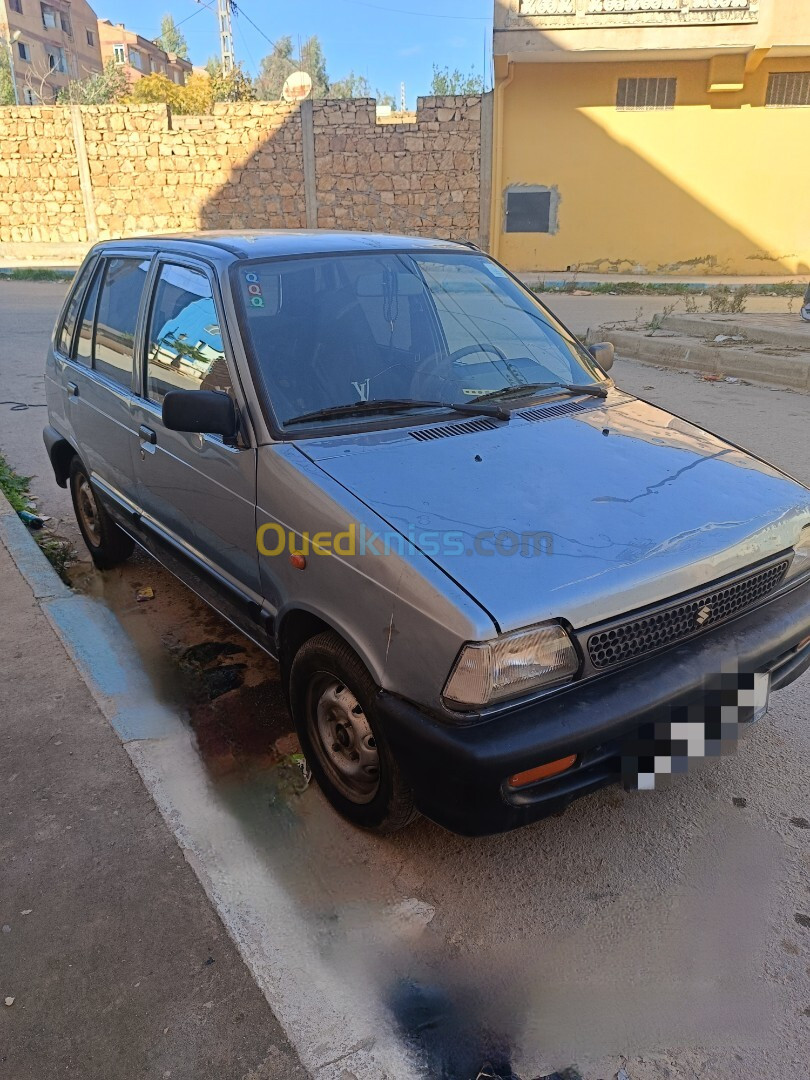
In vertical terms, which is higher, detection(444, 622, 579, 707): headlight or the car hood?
the car hood

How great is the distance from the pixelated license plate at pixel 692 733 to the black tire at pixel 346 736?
0.67 metres

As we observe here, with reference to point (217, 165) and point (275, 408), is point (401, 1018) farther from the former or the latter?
point (217, 165)

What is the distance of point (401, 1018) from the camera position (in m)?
2.05

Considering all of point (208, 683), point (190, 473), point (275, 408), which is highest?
point (275, 408)

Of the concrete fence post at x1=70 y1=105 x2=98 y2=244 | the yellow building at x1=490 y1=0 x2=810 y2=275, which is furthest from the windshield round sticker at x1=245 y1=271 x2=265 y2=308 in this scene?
the concrete fence post at x1=70 y1=105 x2=98 y2=244

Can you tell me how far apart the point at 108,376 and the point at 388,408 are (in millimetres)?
1785

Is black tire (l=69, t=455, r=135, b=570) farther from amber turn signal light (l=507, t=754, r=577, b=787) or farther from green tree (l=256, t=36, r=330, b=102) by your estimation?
green tree (l=256, t=36, r=330, b=102)

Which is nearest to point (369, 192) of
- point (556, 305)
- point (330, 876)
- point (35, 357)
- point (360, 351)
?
point (556, 305)

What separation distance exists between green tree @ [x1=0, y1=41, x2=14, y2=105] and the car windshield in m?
49.3

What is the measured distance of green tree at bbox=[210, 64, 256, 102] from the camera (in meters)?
34.2

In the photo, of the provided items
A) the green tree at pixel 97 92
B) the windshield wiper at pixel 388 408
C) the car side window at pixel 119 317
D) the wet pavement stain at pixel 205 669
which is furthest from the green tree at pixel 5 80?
the windshield wiper at pixel 388 408

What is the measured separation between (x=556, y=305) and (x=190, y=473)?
1375 centimetres

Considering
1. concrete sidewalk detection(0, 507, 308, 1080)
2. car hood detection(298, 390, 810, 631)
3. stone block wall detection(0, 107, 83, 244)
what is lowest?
concrete sidewalk detection(0, 507, 308, 1080)

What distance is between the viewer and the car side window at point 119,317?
3.70 meters
